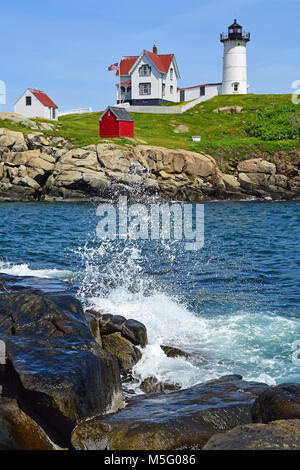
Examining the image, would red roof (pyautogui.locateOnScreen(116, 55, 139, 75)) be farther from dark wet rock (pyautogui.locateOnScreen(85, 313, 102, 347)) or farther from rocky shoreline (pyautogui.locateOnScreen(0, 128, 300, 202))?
dark wet rock (pyautogui.locateOnScreen(85, 313, 102, 347))

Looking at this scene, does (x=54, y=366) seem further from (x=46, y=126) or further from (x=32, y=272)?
(x=46, y=126)

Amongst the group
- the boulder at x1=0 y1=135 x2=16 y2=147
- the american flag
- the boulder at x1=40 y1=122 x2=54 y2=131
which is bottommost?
the boulder at x1=0 y1=135 x2=16 y2=147

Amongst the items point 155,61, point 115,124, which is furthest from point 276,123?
point 155,61

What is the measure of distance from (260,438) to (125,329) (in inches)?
234

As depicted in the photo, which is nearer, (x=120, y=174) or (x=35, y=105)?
(x=120, y=174)

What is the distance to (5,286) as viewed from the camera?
1205 centimetres

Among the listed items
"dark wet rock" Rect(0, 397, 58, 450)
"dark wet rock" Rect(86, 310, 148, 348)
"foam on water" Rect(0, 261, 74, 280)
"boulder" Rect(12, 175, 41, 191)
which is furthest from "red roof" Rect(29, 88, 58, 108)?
"dark wet rock" Rect(0, 397, 58, 450)

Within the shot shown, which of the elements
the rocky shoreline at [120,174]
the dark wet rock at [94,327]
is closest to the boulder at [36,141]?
the rocky shoreline at [120,174]

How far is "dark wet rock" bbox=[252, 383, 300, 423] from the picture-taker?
637 centimetres

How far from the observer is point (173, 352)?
11094 mm

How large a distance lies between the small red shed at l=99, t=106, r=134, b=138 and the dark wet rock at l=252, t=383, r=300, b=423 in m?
53.8

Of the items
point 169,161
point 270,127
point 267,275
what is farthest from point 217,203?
point 267,275

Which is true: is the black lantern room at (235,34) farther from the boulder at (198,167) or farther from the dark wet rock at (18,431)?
the dark wet rock at (18,431)
